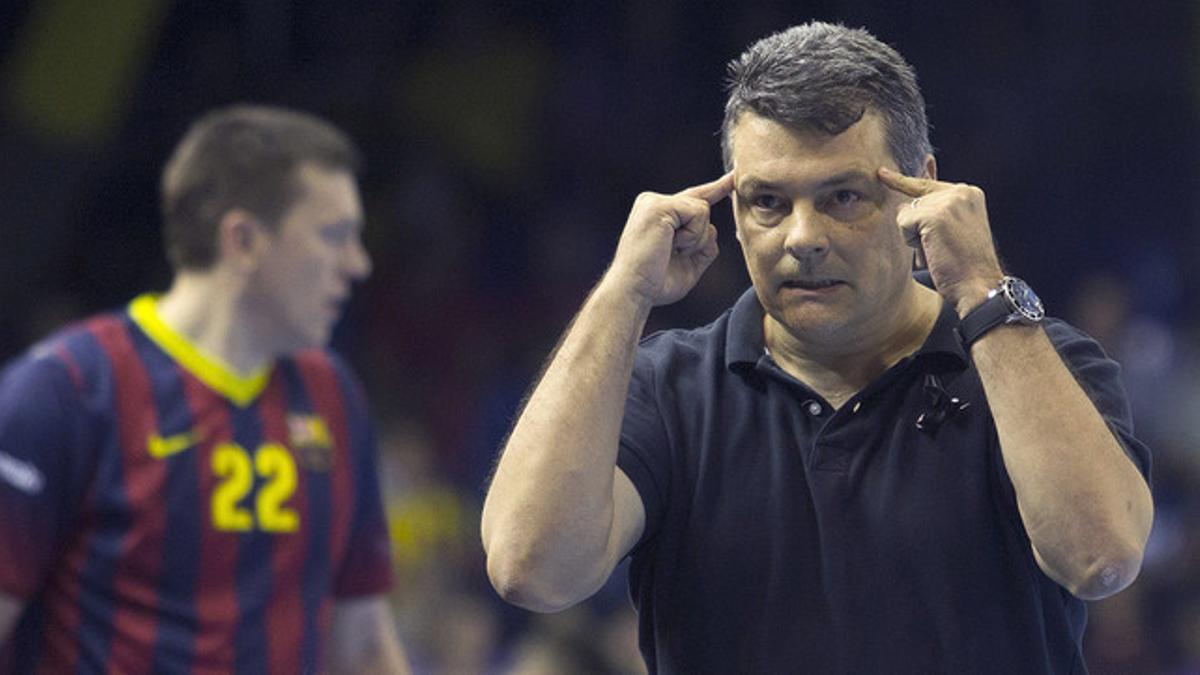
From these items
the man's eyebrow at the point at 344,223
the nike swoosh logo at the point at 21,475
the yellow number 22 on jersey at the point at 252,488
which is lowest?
the yellow number 22 on jersey at the point at 252,488

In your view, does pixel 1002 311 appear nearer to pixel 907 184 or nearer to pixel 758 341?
pixel 907 184

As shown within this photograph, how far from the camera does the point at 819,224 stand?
2641mm

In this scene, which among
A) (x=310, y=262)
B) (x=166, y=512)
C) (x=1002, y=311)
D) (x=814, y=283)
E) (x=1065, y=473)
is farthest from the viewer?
(x=310, y=262)

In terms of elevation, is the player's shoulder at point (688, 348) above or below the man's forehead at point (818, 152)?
below

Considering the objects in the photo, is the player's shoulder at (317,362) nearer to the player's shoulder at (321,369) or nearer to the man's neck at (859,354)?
the player's shoulder at (321,369)

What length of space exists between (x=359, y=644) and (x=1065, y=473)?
2.06 m

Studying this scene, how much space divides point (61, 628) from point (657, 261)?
1.65 metres

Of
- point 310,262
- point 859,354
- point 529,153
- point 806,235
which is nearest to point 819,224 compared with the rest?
point 806,235

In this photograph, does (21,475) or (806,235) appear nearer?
(806,235)

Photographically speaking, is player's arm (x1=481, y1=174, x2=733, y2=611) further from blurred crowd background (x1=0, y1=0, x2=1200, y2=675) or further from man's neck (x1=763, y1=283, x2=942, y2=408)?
blurred crowd background (x1=0, y1=0, x2=1200, y2=675)

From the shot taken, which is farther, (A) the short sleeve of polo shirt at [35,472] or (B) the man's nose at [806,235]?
(A) the short sleeve of polo shirt at [35,472]

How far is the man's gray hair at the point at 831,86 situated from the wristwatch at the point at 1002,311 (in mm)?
250

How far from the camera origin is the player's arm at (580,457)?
260cm

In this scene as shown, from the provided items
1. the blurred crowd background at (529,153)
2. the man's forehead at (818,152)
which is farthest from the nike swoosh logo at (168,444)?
the blurred crowd background at (529,153)
